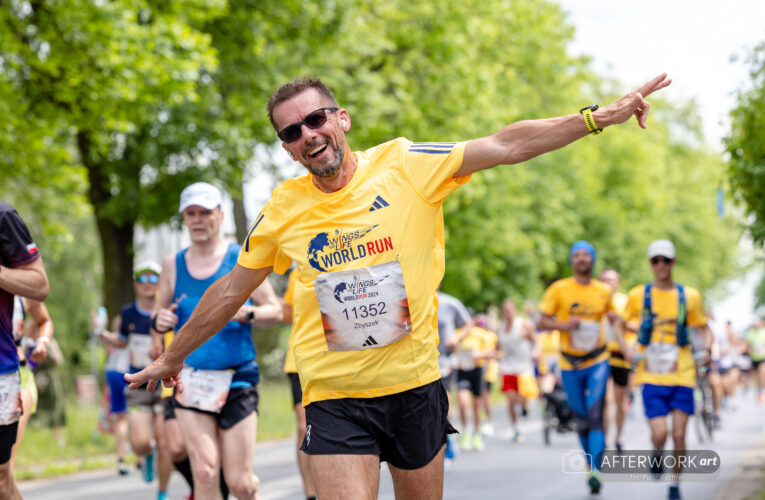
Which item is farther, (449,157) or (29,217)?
(29,217)

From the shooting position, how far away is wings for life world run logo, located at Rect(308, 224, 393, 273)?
433 centimetres

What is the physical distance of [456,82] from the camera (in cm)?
2680

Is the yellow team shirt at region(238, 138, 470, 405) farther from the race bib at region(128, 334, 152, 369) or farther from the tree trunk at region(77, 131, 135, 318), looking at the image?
the tree trunk at region(77, 131, 135, 318)

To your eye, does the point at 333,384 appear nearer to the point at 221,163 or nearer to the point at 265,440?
the point at 265,440

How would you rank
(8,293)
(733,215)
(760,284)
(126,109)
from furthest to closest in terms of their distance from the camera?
(760,284) < (733,215) < (126,109) < (8,293)

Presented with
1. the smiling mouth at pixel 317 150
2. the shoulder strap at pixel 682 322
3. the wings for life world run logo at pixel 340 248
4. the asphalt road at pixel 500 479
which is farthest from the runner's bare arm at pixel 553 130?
the asphalt road at pixel 500 479

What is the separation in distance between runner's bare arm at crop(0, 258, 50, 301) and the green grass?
7.97m

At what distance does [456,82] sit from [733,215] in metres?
41.4

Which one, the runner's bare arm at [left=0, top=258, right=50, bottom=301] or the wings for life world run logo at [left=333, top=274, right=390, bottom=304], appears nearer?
the wings for life world run logo at [left=333, top=274, right=390, bottom=304]

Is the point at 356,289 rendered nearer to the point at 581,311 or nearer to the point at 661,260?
the point at 661,260

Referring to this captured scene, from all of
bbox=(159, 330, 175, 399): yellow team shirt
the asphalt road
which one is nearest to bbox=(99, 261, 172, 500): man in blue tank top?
the asphalt road

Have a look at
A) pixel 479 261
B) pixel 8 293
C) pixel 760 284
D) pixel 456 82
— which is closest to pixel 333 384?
pixel 8 293

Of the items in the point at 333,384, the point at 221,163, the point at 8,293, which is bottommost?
the point at 333,384

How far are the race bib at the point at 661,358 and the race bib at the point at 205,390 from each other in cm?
499
